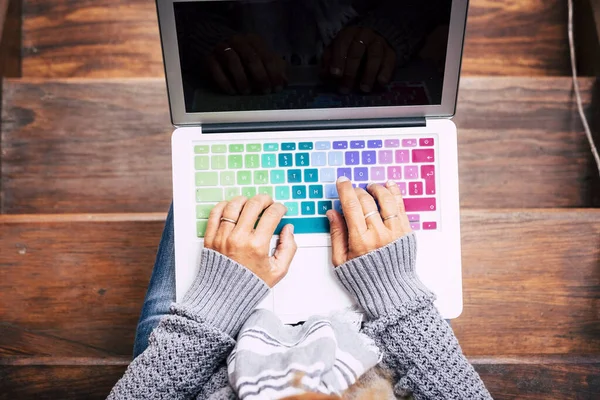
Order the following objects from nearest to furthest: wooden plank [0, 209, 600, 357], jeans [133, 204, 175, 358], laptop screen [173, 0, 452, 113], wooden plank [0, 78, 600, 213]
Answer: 1. laptop screen [173, 0, 452, 113]
2. jeans [133, 204, 175, 358]
3. wooden plank [0, 209, 600, 357]
4. wooden plank [0, 78, 600, 213]

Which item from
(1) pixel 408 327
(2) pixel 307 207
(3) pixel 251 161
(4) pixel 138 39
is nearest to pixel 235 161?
(3) pixel 251 161

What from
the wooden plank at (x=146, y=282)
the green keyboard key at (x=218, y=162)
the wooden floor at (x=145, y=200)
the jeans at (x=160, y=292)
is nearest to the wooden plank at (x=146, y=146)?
the wooden floor at (x=145, y=200)

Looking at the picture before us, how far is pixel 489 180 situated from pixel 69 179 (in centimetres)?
87

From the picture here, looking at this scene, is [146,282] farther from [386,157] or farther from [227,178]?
[386,157]

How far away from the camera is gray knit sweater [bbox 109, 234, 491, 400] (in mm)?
637

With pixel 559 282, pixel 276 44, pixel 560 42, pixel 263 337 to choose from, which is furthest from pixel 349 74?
pixel 560 42

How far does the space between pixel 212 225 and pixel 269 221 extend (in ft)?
0.27

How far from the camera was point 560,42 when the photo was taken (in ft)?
3.56

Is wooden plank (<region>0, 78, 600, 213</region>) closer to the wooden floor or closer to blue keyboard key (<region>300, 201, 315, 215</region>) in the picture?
the wooden floor

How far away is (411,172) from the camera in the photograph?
71 centimetres

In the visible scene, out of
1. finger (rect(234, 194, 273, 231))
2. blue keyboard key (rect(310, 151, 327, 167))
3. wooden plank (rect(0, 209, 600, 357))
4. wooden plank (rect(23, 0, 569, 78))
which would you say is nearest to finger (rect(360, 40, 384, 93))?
blue keyboard key (rect(310, 151, 327, 167))

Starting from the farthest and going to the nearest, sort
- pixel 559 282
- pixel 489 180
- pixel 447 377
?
1. pixel 489 180
2. pixel 559 282
3. pixel 447 377

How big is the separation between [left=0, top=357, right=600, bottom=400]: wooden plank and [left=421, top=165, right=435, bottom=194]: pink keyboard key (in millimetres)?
370

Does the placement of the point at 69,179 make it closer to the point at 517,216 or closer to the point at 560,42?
the point at 517,216
